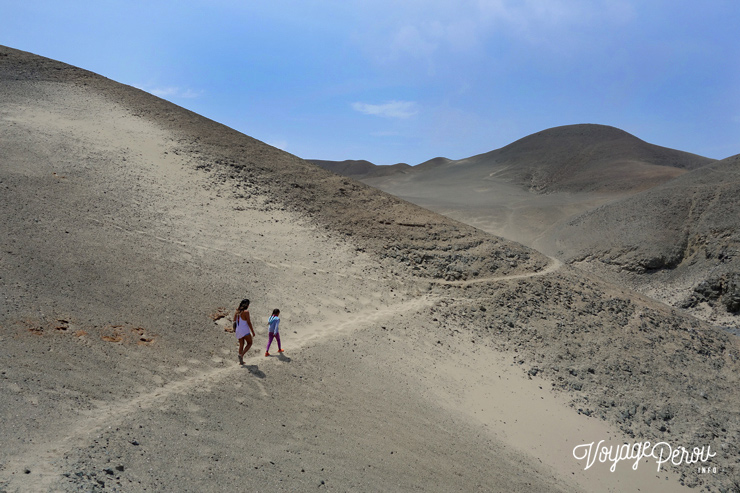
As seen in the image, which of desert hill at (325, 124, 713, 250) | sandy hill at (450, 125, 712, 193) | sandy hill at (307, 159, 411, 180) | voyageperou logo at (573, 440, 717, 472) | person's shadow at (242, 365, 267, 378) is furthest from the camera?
sandy hill at (307, 159, 411, 180)

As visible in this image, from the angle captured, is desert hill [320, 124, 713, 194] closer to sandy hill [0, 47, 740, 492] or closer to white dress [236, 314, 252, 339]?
sandy hill [0, 47, 740, 492]

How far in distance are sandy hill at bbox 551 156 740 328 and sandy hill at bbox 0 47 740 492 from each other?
7.22 m

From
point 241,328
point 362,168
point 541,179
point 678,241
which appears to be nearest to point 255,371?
point 241,328

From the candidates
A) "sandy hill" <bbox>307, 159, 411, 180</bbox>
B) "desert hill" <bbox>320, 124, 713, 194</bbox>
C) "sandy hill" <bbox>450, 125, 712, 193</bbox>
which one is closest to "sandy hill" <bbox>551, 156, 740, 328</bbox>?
"desert hill" <bbox>320, 124, 713, 194</bbox>

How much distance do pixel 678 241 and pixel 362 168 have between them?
69802mm

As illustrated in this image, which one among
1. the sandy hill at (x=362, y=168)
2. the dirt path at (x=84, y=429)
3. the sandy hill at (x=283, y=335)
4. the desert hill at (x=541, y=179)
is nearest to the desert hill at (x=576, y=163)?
the desert hill at (x=541, y=179)

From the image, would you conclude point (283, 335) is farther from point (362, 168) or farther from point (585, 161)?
point (362, 168)

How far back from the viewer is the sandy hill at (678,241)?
2077 cm

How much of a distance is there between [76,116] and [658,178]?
1740 inches

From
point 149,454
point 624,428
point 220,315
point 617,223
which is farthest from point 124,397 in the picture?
point 617,223

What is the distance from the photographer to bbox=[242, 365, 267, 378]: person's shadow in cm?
822

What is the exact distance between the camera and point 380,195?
19062mm

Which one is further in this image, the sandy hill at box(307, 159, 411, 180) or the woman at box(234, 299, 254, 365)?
the sandy hill at box(307, 159, 411, 180)

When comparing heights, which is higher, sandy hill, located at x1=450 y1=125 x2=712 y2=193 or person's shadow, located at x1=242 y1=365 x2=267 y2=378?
sandy hill, located at x1=450 y1=125 x2=712 y2=193
